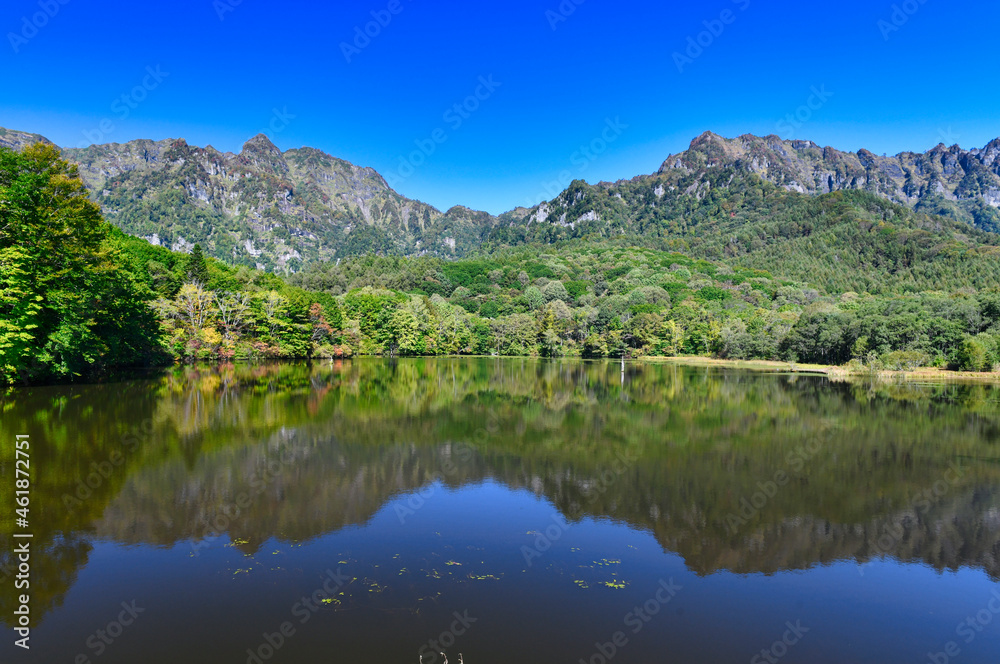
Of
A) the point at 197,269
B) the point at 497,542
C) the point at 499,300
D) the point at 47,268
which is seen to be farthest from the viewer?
the point at 499,300

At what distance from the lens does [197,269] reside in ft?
209

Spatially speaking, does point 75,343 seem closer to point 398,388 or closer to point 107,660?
point 398,388

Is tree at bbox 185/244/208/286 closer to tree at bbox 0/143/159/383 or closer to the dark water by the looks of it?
tree at bbox 0/143/159/383

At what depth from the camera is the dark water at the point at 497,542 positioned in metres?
6.54

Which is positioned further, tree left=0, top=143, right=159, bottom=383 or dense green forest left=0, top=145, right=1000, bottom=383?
dense green forest left=0, top=145, right=1000, bottom=383

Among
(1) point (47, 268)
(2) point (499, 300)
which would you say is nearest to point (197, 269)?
(1) point (47, 268)

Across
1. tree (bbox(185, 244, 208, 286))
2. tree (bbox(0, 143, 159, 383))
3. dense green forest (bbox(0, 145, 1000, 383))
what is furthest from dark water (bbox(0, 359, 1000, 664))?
tree (bbox(185, 244, 208, 286))

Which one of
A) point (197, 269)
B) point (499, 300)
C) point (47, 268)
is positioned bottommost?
point (47, 268)

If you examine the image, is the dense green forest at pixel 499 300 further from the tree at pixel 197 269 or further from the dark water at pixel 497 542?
the dark water at pixel 497 542

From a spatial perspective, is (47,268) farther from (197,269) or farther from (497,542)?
(197,269)

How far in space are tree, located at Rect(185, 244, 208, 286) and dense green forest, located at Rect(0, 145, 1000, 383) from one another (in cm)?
25

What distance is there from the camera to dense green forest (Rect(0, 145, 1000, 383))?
27.4m

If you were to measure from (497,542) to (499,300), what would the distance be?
391ft

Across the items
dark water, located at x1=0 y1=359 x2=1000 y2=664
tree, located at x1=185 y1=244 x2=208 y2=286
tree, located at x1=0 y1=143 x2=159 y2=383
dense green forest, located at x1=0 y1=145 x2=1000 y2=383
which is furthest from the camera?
tree, located at x1=185 y1=244 x2=208 y2=286
